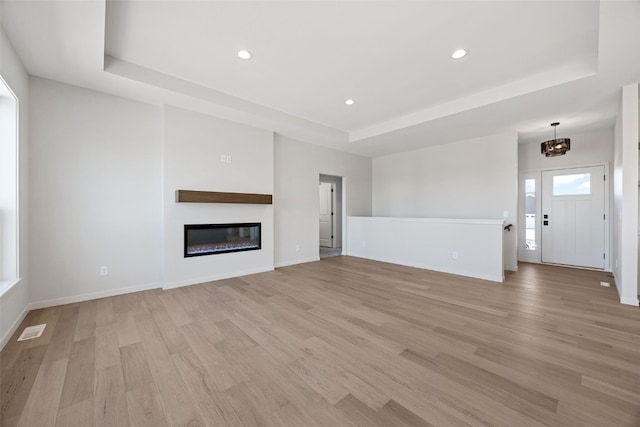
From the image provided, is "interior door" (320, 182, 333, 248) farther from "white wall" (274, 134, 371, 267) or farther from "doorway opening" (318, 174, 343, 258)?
"white wall" (274, 134, 371, 267)

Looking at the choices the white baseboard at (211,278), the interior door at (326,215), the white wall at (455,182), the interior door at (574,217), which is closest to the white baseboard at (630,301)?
the white wall at (455,182)

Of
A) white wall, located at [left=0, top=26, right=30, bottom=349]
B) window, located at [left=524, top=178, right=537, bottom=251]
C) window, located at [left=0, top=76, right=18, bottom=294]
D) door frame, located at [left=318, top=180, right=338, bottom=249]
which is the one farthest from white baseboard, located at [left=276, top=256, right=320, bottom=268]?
window, located at [left=524, top=178, right=537, bottom=251]

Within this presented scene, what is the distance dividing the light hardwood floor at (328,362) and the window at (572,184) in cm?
277

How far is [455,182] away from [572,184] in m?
2.21

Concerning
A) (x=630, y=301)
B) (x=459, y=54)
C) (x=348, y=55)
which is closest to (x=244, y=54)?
(x=348, y=55)

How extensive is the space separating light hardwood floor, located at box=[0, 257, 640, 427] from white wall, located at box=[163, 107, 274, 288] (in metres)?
0.82

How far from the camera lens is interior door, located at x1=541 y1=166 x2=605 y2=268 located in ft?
16.1

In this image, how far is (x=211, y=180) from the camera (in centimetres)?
411

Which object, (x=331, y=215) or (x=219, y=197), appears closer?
(x=219, y=197)

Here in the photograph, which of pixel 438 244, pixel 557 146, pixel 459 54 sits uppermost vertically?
pixel 459 54

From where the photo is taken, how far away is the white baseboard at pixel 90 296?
2918 mm

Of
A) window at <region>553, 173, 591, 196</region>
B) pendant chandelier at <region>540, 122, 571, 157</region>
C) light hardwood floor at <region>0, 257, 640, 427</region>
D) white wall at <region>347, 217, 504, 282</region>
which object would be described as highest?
pendant chandelier at <region>540, 122, 571, 157</region>

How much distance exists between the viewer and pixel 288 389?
1.61 meters

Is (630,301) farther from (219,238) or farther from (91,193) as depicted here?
(91,193)
